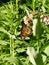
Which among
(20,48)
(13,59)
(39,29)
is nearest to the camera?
(39,29)

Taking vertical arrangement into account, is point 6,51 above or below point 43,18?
below

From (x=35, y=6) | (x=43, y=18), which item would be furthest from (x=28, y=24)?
(x=35, y=6)

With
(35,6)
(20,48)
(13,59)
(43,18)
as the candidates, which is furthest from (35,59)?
(35,6)

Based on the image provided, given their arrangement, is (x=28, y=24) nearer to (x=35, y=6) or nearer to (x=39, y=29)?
(x=35, y=6)

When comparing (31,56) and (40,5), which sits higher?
(31,56)

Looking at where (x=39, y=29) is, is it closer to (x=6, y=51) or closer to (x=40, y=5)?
(x=6, y=51)

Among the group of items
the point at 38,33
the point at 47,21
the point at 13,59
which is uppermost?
the point at 38,33

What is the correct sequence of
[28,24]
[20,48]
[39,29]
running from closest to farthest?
[39,29] < [20,48] < [28,24]

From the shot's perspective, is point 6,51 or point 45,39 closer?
point 6,51

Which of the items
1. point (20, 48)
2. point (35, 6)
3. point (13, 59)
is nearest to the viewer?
point (13, 59)
